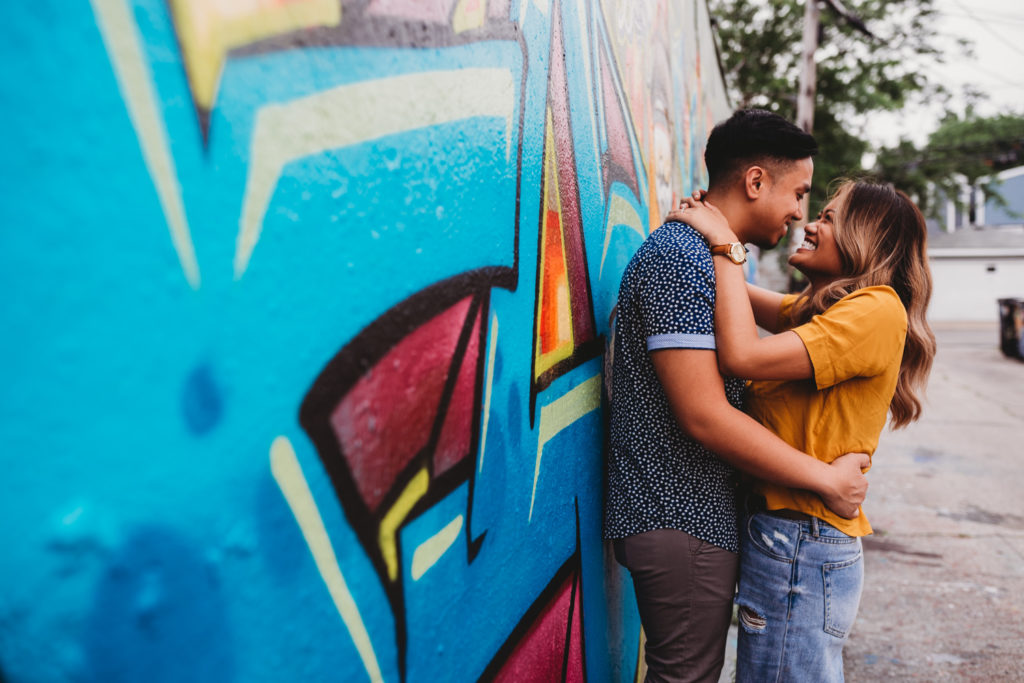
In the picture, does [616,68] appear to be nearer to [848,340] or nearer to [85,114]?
[848,340]

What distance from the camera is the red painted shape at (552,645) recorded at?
1401mm

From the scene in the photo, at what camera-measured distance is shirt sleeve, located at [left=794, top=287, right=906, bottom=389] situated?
156 centimetres

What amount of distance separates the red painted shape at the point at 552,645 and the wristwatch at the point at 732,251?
916 millimetres

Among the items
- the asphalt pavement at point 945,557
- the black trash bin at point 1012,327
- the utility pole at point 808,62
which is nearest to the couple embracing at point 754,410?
the asphalt pavement at point 945,557

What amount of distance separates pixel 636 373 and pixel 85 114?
1.35m

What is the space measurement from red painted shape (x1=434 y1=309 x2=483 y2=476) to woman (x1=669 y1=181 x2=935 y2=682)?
2.21 feet

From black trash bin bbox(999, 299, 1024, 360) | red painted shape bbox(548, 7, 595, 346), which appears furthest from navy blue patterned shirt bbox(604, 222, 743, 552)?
black trash bin bbox(999, 299, 1024, 360)

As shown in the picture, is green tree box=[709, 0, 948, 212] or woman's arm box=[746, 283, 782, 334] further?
green tree box=[709, 0, 948, 212]

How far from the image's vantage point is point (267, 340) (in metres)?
0.73

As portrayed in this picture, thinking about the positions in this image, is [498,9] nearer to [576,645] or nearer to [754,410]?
[754,410]

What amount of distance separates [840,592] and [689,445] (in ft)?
1.82

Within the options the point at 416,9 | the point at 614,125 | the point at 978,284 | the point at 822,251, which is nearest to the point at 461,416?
the point at 416,9

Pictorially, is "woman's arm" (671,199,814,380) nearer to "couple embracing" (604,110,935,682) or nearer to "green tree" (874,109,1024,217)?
"couple embracing" (604,110,935,682)

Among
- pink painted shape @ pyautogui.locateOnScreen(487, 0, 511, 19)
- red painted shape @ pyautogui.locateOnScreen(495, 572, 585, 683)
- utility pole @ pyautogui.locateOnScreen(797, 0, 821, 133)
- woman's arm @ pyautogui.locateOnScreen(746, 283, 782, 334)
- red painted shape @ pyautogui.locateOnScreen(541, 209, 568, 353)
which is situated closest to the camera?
pink painted shape @ pyautogui.locateOnScreen(487, 0, 511, 19)
